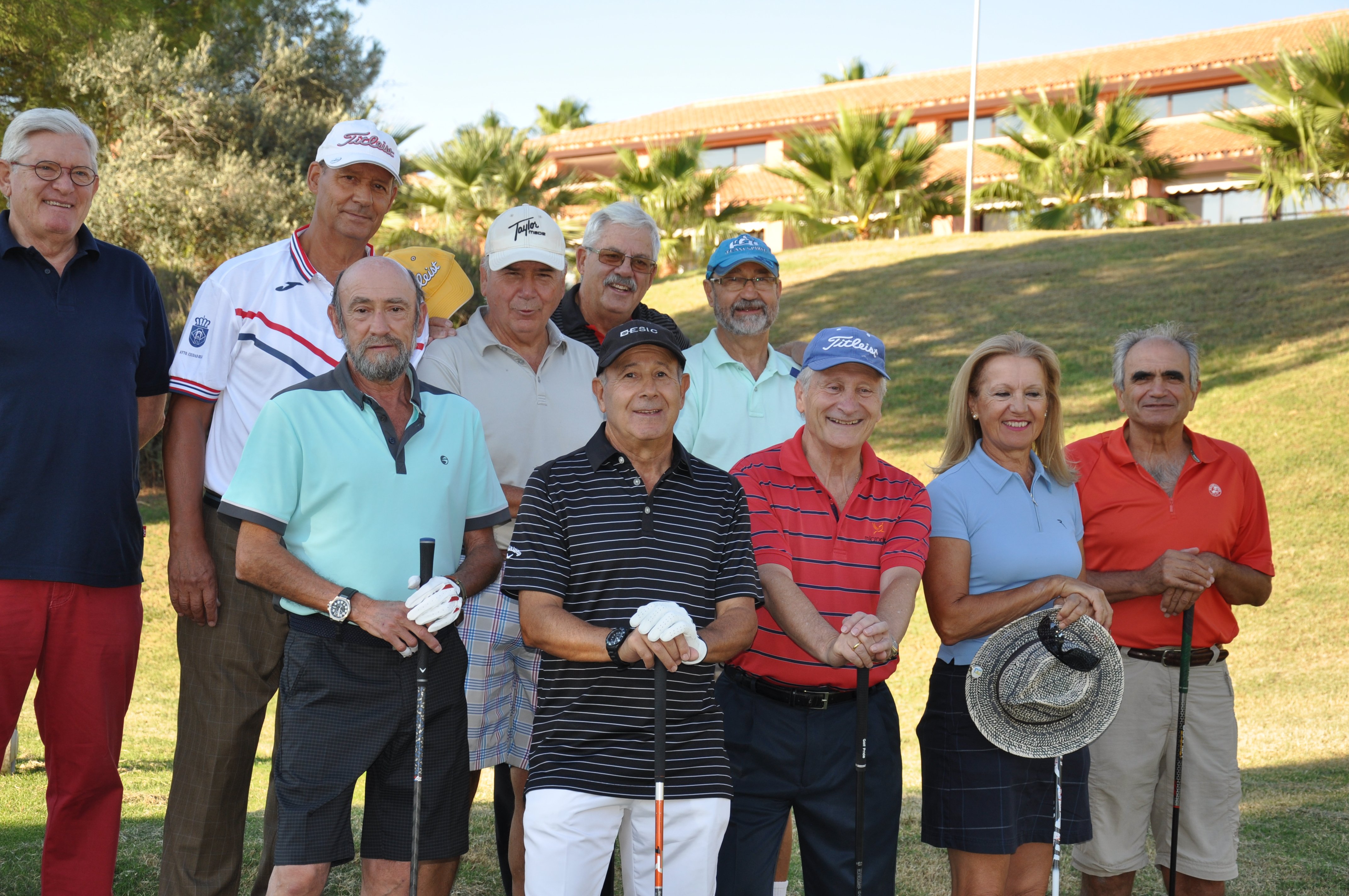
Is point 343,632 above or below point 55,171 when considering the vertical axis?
below

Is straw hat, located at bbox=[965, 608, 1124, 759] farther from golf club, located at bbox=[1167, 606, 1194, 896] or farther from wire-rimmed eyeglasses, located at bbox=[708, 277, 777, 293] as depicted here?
wire-rimmed eyeglasses, located at bbox=[708, 277, 777, 293]

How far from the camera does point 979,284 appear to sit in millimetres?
20906

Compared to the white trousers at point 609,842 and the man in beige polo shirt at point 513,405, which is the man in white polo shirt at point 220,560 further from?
the white trousers at point 609,842

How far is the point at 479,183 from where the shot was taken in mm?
23453

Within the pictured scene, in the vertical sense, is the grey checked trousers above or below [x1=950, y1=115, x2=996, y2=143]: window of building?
below

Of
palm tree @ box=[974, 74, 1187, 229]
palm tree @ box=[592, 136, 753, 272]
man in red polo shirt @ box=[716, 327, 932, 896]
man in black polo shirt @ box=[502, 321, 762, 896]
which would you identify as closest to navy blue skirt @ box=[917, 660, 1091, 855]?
man in red polo shirt @ box=[716, 327, 932, 896]

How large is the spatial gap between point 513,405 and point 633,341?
3.21 ft

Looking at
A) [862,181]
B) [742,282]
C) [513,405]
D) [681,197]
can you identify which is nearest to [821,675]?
[513,405]

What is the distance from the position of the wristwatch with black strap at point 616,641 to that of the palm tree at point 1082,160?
22.4m

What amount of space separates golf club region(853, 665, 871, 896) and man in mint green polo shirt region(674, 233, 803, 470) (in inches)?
48.7

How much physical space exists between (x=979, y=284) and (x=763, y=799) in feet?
60.9

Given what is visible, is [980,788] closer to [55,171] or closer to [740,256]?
[740,256]

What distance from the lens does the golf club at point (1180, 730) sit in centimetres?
417

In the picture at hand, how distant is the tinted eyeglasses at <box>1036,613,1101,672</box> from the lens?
11.5ft
